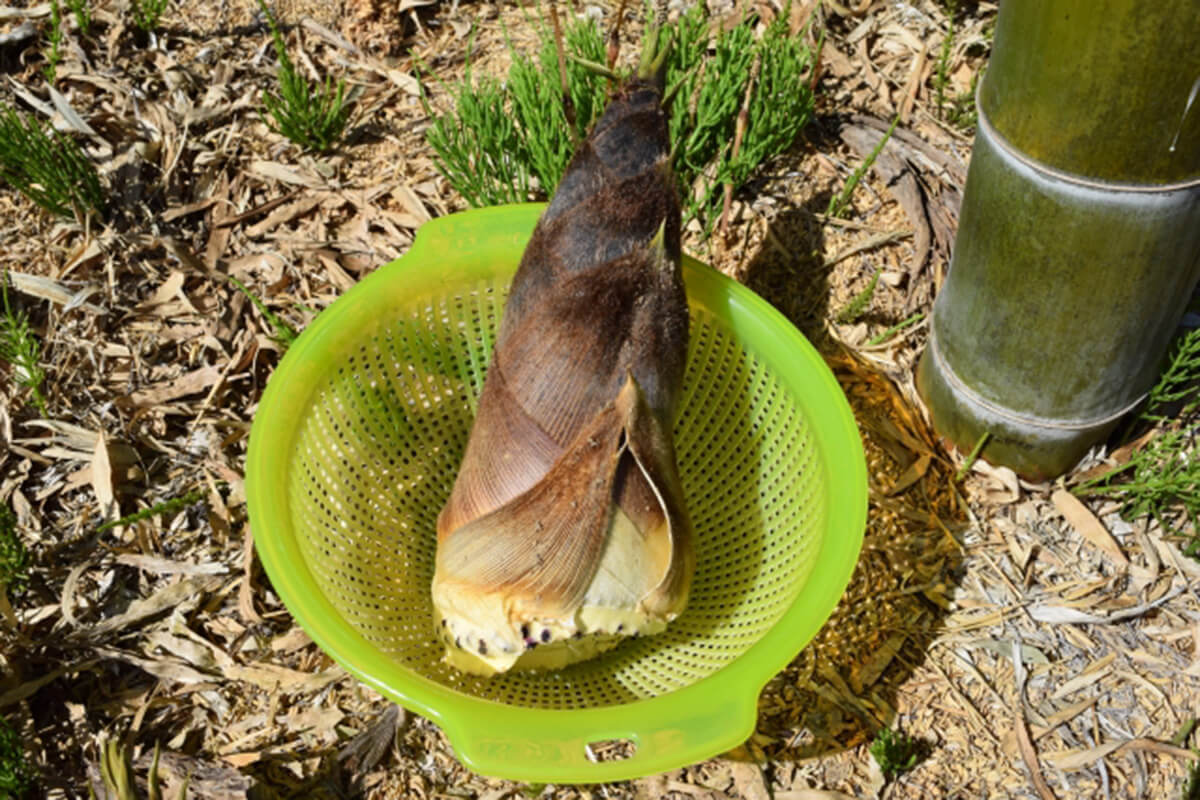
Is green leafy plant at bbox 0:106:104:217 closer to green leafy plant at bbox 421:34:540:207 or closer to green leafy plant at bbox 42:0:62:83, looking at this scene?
green leafy plant at bbox 42:0:62:83

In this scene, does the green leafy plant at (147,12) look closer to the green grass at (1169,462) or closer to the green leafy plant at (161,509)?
the green leafy plant at (161,509)

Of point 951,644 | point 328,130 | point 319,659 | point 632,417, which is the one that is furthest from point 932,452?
point 328,130

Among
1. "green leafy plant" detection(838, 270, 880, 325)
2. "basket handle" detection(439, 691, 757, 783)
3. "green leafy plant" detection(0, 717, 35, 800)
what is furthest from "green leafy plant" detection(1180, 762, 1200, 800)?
"green leafy plant" detection(0, 717, 35, 800)

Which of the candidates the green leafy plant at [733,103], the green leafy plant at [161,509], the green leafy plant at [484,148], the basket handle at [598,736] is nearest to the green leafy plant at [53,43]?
the green leafy plant at [484,148]

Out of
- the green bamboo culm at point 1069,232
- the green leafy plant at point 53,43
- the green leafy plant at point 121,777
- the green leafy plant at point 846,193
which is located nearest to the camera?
the green bamboo culm at point 1069,232

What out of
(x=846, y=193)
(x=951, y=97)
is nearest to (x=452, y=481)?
(x=846, y=193)

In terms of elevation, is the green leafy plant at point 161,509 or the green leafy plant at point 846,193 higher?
the green leafy plant at point 846,193

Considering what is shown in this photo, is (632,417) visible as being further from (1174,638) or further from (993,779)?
(1174,638)
